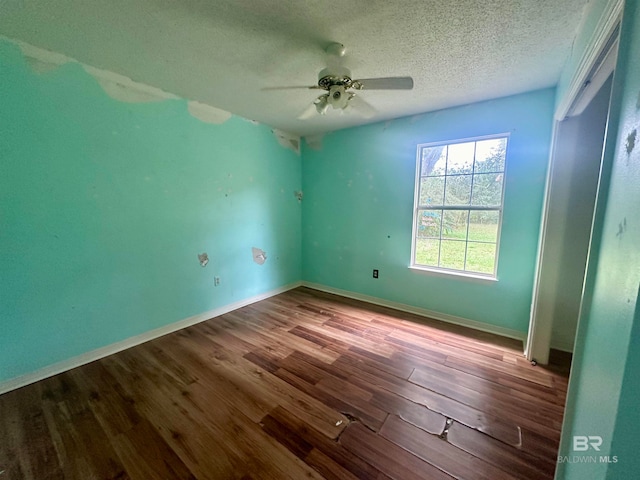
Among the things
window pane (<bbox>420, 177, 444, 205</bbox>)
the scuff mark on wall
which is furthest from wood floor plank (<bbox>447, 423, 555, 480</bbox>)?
the scuff mark on wall

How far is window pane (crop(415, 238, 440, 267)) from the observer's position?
113 inches

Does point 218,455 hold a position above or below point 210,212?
below

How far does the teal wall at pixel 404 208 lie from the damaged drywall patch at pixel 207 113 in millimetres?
1335

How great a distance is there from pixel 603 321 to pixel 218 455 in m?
1.73

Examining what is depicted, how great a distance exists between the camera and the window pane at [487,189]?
2.45 metres

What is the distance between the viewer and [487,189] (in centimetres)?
251

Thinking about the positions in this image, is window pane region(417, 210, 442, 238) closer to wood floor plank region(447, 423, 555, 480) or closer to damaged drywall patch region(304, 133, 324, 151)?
damaged drywall patch region(304, 133, 324, 151)

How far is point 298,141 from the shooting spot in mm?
3793

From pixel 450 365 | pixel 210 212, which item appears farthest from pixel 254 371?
pixel 210 212

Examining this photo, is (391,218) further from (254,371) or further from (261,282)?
(254,371)

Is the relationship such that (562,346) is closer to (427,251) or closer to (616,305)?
(427,251)

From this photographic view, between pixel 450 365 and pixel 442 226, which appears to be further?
pixel 442 226

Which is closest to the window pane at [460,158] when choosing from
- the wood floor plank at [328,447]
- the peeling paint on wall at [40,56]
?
the wood floor plank at [328,447]

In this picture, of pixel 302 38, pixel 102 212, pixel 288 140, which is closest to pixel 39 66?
pixel 102 212
